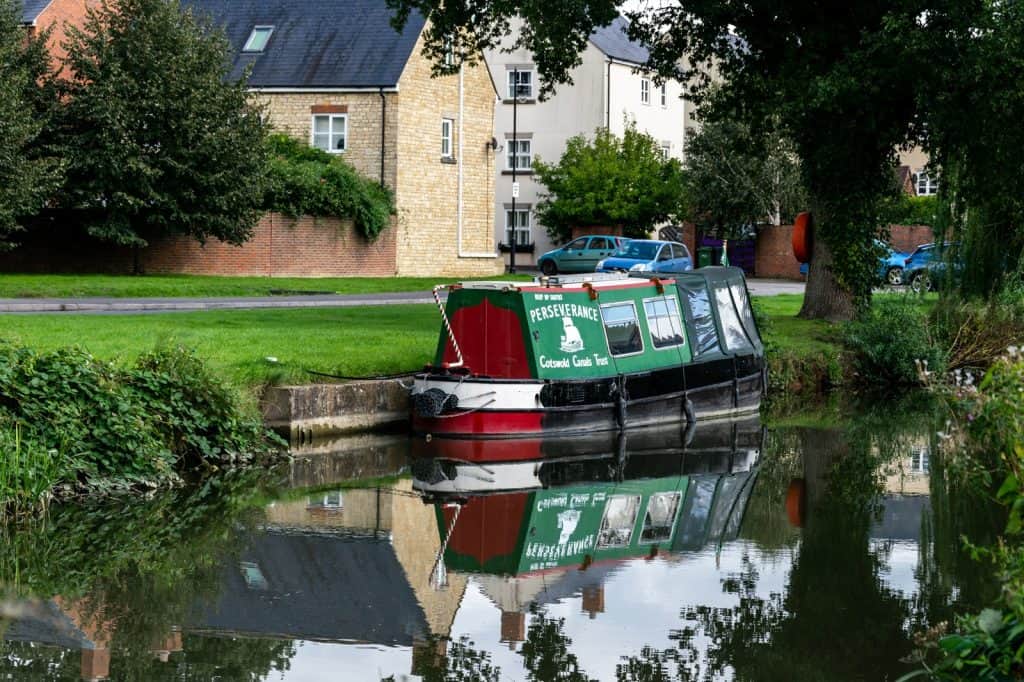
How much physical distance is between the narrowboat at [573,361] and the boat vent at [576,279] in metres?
0.02

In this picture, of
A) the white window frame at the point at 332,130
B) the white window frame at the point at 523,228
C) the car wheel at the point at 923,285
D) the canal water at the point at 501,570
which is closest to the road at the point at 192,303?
the car wheel at the point at 923,285

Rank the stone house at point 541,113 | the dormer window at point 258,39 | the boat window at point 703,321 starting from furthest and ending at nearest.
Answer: the stone house at point 541,113, the dormer window at point 258,39, the boat window at point 703,321

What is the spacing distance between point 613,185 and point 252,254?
17.0 meters

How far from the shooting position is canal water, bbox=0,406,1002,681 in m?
9.10

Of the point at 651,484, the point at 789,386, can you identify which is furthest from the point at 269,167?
the point at 651,484

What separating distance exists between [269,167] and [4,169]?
799cm

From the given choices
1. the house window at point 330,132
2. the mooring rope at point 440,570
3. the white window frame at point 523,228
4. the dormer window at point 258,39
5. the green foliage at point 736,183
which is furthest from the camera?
the white window frame at point 523,228

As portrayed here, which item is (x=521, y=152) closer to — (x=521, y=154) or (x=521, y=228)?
(x=521, y=154)

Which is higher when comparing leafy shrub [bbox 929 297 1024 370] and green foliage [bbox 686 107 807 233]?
green foliage [bbox 686 107 807 233]

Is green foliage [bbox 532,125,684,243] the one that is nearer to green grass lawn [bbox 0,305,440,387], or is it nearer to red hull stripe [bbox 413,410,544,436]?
green grass lawn [bbox 0,305,440,387]

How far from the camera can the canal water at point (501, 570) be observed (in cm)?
910

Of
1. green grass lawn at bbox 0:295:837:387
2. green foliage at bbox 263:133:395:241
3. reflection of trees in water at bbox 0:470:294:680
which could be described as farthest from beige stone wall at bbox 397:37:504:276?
reflection of trees in water at bbox 0:470:294:680

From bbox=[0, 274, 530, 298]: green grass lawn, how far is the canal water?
1628cm

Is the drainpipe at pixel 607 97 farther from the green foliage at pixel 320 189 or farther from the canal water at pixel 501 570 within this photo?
the canal water at pixel 501 570
